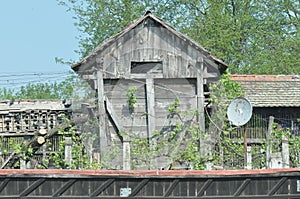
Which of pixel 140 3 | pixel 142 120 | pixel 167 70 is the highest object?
pixel 140 3

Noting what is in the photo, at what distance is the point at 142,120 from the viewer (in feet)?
48.9

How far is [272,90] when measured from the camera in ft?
63.6

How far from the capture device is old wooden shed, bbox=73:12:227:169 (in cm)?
1485

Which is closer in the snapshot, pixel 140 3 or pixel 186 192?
pixel 186 192

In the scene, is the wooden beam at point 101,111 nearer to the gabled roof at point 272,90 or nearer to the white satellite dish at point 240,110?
the white satellite dish at point 240,110

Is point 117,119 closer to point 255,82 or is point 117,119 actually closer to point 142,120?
point 142,120

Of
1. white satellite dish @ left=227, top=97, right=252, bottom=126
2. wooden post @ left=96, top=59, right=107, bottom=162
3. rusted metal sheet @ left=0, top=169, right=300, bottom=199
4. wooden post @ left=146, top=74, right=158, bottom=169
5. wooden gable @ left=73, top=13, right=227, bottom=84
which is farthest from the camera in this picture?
wooden gable @ left=73, top=13, right=227, bottom=84

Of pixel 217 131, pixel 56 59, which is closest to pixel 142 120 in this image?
pixel 217 131

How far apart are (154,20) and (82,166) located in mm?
3904

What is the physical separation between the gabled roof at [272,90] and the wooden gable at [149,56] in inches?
165

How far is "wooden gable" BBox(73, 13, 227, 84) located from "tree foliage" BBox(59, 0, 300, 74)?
11042 mm

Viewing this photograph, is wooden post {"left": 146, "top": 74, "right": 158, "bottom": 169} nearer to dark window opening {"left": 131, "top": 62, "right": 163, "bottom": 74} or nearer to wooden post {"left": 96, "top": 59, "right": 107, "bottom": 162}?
dark window opening {"left": 131, "top": 62, "right": 163, "bottom": 74}

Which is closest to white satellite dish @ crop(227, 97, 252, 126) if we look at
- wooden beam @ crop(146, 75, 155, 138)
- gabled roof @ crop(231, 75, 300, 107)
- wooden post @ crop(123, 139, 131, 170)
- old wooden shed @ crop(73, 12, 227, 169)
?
old wooden shed @ crop(73, 12, 227, 169)

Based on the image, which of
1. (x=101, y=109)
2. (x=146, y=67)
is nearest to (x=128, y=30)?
(x=146, y=67)
